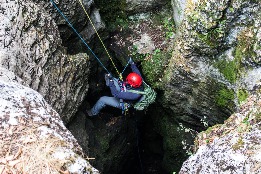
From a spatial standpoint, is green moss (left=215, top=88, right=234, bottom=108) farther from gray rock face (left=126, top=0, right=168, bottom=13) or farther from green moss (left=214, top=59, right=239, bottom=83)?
gray rock face (left=126, top=0, right=168, bottom=13)

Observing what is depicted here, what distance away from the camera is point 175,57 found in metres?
7.50

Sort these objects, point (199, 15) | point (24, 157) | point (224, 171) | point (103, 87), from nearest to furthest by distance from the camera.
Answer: point (24, 157), point (224, 171), point (199, 15), point (103, 87)

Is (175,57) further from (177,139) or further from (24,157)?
(24,157)

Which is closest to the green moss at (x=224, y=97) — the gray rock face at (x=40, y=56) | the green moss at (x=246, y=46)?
the green moss at (x=246, y=46)

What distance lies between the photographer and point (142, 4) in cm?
843

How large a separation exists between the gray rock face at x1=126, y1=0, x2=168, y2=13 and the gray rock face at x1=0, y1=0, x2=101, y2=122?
1.86m

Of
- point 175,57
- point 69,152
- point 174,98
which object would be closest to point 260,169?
point 69,152

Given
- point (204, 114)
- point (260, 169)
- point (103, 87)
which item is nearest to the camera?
point (260, 169)

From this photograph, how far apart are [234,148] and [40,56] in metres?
3.65

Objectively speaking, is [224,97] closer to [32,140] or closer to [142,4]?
[142,4]

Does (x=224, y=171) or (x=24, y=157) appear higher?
(x=24, y=157)

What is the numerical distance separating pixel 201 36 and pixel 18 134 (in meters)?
4.29

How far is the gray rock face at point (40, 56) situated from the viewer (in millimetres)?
5121

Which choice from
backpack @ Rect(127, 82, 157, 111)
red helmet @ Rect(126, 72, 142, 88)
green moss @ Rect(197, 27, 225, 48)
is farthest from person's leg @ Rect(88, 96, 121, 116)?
green moss @ Rect(197, 27, 225, 48)
